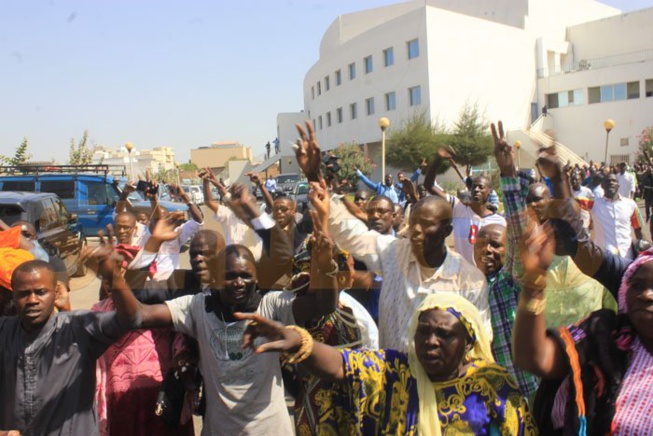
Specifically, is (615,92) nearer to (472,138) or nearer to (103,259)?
(472,138)

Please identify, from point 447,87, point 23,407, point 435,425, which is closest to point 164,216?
point 23,407

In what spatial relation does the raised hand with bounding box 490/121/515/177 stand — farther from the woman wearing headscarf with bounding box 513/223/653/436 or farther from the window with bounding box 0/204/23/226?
the window with bounding box 0/204/23/226

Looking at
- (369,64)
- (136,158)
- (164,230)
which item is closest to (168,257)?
(164,230)

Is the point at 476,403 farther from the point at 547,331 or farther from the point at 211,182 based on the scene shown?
the point at 211,182

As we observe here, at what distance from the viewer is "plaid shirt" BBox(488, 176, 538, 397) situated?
262 centimetres

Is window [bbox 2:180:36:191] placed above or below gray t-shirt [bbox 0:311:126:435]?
above

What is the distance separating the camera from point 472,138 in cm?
1827

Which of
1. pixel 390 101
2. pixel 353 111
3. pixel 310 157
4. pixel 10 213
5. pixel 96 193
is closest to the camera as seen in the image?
pixel 310 157

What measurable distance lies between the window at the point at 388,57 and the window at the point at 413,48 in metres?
1.26

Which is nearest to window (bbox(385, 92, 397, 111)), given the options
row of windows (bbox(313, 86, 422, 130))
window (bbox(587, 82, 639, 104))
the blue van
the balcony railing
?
row of windows (bbox(313, 86, 422, 130))

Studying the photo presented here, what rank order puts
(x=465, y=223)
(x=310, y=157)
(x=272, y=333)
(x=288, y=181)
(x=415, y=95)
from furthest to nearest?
(x=415, y=95) → (x=288, y=181) → (x=465, y=223) → (x=310, y=157) → (x=272, y=333)

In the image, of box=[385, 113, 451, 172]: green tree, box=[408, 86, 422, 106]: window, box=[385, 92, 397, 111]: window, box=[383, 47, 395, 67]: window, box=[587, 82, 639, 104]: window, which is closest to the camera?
box=[385, 113, 451, 172]: green tree

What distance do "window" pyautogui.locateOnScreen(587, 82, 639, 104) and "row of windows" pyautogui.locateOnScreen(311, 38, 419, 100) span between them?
9352 millimetres

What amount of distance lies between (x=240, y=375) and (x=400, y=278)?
84 centimetres
